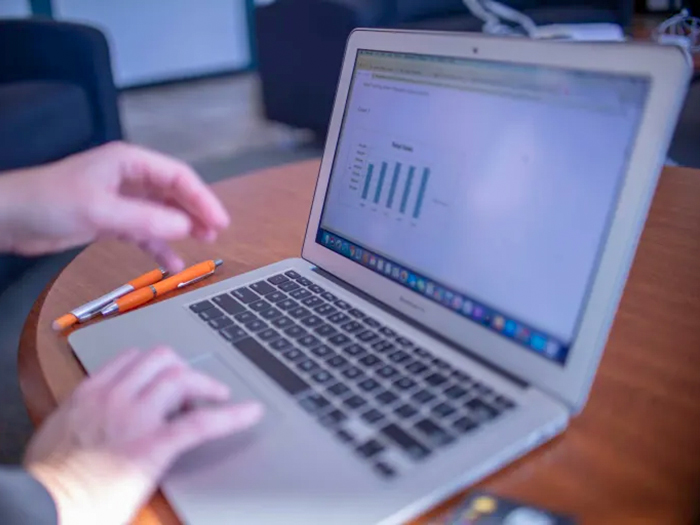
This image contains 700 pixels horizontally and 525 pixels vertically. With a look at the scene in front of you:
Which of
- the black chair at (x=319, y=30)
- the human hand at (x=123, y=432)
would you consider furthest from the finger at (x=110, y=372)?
the black chair at (x=319, y=30)

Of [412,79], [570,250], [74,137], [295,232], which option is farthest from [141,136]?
[570,250]

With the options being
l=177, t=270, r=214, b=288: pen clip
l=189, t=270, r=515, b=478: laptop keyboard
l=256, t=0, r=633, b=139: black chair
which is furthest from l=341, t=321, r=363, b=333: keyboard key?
l=256, t=0, r=633, b=139: black chair

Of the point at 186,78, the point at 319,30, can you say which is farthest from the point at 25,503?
the point at 186,78

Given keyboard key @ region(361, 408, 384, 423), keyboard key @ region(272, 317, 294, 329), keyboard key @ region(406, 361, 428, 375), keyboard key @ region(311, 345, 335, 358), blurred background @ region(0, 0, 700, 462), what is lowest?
blurred background @ region(0, 0, 700, 462)

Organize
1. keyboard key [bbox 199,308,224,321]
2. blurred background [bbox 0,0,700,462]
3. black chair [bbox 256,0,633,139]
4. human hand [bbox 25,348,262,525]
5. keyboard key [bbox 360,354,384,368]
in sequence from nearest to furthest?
1. human hand [bbox 25,348,262,525]
2. keyboard key [bbox 360,354,384,368]
3. keyboard key [bbox 199,308,224,321]
4. blurred background [bbox 0,0,700,462]
5. black chair [bbox 256,0,633,139]

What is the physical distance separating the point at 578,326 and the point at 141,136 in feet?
10.8

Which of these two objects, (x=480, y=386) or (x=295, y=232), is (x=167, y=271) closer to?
(x=295, y=232)

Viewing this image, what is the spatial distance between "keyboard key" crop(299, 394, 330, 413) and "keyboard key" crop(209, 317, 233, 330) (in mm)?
158

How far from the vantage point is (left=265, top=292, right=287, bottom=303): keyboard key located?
2.10ft

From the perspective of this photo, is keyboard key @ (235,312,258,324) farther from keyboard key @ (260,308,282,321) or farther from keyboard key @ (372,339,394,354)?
keyboard key @ (372,339,394,354)

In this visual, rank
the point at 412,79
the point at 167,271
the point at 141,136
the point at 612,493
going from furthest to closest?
the point at 141,136, the point at 167,271, the point at 412,79, the point at 612,493

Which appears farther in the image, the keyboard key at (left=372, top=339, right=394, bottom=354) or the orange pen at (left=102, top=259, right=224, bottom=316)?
the orange pen at (left=102, top=259, right=224, bottom=316)

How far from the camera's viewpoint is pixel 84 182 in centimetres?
51

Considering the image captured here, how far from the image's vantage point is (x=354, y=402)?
1.53 ft
